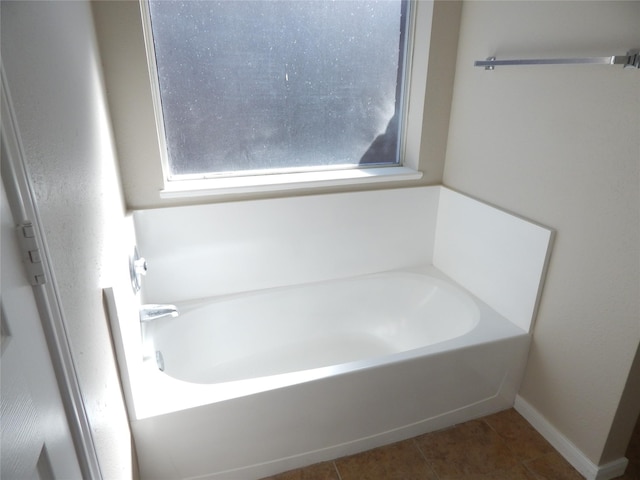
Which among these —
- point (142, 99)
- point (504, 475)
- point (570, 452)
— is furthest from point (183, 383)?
point (570, 452)

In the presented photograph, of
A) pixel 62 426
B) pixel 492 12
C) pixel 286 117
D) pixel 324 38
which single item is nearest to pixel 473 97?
pixel 492 12

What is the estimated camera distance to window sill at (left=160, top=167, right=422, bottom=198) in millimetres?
1950

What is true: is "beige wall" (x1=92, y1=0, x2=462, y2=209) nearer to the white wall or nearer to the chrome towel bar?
the white wall

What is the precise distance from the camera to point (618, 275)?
1425 millimetres

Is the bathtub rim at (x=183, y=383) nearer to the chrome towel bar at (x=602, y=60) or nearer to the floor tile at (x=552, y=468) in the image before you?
the floor tile at (x=552, y=468)

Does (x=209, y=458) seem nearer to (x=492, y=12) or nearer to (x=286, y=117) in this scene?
(x=286, y=117)

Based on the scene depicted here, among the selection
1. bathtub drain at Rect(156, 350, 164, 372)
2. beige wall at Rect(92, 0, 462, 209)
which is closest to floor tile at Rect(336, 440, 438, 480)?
bathtub drain at Rect(156, 350, 164, 372)

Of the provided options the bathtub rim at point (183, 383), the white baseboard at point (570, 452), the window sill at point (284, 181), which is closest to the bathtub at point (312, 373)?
the bathtub rim at point (183, 383)

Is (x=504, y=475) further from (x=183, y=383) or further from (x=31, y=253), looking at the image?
(x=31, y=253)

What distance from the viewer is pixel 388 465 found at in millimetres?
1700

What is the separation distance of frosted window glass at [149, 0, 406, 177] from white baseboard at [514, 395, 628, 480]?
1476 mm

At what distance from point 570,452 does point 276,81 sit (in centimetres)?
206

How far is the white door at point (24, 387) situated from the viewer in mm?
595

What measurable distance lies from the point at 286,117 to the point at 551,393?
174 centimetres
